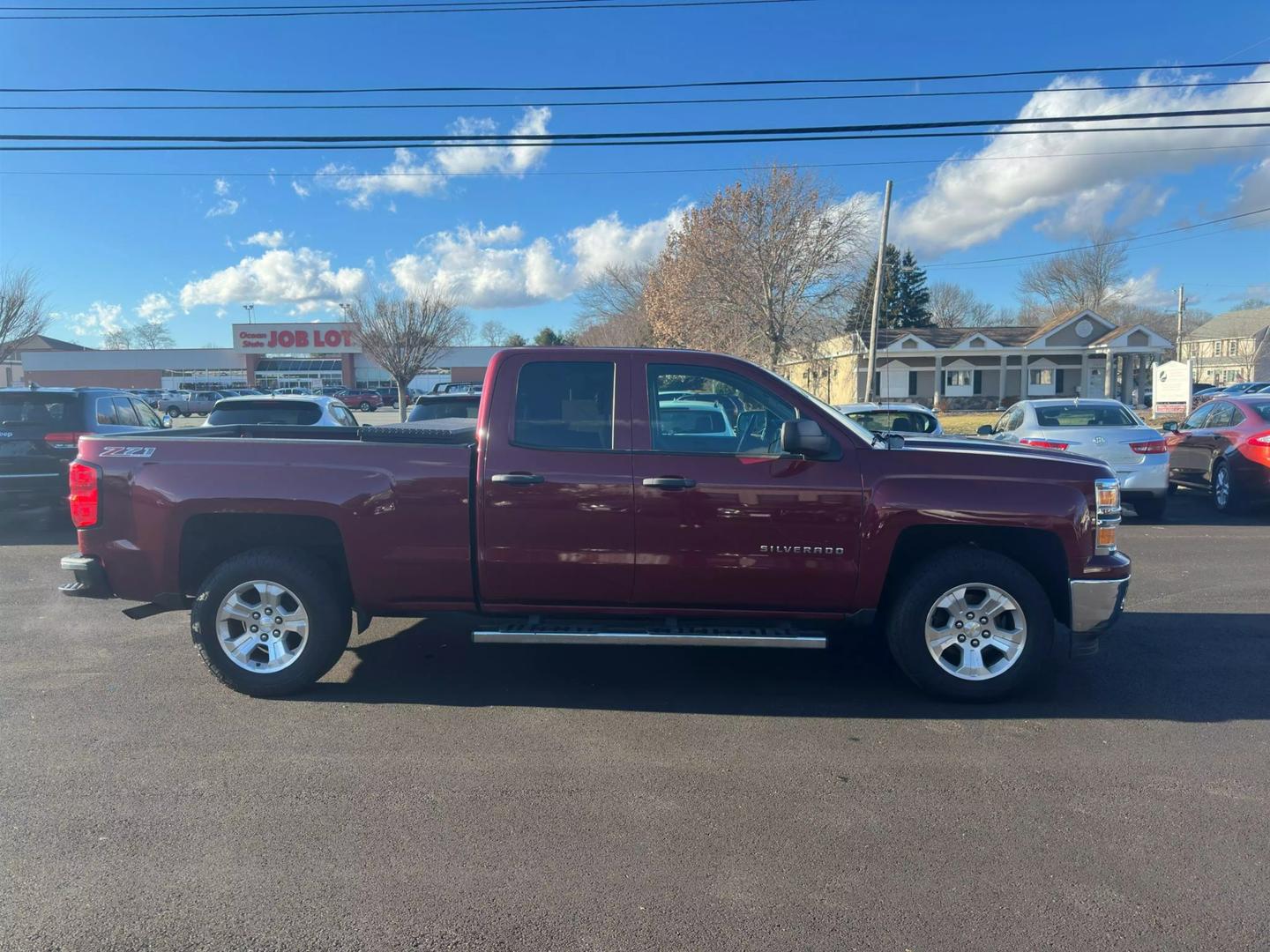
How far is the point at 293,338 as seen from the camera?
61.2m

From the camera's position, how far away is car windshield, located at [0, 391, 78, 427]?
9734 millimetres

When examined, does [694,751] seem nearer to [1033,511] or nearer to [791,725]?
[791,725]

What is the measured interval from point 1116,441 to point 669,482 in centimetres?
826

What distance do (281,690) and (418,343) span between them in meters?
24.8

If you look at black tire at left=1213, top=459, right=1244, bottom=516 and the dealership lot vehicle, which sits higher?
the dealership lot vehicle

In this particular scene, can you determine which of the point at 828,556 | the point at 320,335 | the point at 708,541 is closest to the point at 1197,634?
the point at 828,556

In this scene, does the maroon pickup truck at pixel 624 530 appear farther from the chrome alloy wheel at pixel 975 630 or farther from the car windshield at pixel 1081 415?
the car windshield at pixel 1081 415

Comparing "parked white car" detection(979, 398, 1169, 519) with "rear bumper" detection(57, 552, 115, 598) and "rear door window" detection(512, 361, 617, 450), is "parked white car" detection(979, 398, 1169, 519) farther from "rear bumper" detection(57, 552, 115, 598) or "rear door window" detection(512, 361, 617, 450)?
"rear bumper" detection(57, 552, 115, 598)

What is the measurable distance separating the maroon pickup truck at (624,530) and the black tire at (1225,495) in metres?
8.24

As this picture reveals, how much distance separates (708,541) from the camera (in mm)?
4609

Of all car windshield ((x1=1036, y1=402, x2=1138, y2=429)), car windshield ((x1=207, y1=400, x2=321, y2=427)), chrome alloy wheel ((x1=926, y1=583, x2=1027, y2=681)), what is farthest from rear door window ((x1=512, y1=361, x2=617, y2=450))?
car windshield ((x1=1036, y1=402, x2=1138, y2=429))

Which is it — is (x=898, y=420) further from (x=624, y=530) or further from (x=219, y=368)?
(x=219, y=368)

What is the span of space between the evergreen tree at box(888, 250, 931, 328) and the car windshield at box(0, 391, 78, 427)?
183ft

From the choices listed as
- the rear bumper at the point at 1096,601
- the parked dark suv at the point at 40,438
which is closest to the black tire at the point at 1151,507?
the rear bumper at the point at 1096,601
